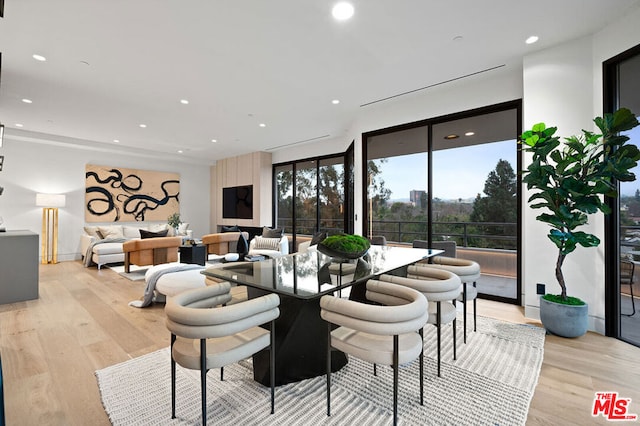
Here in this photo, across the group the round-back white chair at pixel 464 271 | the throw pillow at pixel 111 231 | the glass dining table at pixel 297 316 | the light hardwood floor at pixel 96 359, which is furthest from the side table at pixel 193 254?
the round-back white chair at pixel 464 271

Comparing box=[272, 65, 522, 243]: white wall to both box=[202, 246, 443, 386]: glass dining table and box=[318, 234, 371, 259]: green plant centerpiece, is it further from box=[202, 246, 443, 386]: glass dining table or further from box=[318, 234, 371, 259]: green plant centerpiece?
box=[202, 246, 443, 386]: glass dining table

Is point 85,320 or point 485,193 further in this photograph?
point 485,193

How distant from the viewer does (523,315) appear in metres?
3.42

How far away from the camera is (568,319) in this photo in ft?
9.22

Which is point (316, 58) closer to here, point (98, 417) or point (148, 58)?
point (148, 58)

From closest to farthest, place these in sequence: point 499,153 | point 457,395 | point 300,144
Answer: point 457,395 < point 499,153 < point 300,144

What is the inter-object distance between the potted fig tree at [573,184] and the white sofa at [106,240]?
721cm

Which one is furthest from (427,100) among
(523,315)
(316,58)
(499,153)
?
(523,315)

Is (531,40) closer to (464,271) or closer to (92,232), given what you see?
(464,271)

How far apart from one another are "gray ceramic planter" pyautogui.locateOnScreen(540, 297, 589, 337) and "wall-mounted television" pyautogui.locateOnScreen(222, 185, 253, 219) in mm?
7053

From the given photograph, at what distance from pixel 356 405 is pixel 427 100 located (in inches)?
164

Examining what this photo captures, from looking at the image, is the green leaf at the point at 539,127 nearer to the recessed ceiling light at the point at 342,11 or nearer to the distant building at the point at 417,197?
the distant building at the point at 417,197

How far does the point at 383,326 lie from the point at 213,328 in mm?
834

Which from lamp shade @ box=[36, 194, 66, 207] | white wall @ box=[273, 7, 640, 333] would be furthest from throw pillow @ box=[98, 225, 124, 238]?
white wall @ box=[273, 7, 640, 333]
